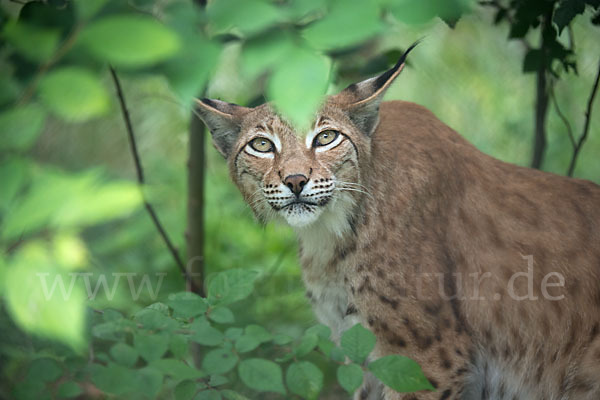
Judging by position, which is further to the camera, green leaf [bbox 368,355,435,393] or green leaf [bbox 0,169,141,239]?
green leaf [bbox 368,355,435,393]

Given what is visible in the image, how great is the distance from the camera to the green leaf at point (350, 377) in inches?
83.7

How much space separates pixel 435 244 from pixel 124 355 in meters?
1.77

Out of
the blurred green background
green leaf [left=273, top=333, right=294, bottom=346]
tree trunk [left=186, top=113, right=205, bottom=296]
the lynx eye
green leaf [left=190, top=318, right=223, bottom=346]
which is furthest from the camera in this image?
the blurred green background

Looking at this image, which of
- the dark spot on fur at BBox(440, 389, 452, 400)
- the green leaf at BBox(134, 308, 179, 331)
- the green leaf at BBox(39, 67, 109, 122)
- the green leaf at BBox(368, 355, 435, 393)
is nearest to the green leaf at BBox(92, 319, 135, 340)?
the green leaf at BBox(134, 308, 179, 331)

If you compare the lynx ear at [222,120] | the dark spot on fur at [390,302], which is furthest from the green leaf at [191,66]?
the dark spot on fur at [390,302]

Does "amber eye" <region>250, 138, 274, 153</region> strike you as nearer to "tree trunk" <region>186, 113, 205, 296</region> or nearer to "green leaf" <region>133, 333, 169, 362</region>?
"tree trunk" <region>186, 113, 205, 296</region>

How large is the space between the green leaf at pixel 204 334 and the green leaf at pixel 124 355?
0.70ft

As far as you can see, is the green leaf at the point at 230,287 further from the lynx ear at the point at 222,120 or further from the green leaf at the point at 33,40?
the green leaf at the point at 33,40

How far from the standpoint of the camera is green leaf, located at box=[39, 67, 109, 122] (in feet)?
3.88

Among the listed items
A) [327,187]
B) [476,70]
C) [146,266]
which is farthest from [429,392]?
[476,70]

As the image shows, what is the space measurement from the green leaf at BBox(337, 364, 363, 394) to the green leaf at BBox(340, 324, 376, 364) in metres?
0.04

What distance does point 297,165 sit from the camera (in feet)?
9.67

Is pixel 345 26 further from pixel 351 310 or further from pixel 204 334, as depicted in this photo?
pixel 351 310

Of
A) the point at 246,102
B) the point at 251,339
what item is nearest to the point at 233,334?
the point at 251,339
